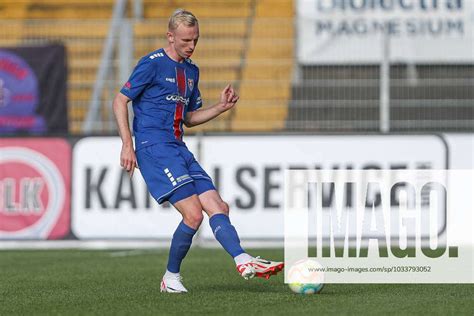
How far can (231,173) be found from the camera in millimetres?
14594

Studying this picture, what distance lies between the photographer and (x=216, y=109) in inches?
332

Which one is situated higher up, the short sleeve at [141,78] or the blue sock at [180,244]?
the short sleeve at [141,78]

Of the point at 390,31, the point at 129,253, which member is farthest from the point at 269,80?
the point at 129,253

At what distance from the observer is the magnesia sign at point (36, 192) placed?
14.6m

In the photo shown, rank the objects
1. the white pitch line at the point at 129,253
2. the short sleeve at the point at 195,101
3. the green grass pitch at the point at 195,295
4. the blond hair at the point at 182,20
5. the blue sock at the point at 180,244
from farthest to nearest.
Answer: the white pitch line at the point at 129,253, the short sleeve at the point at 195,101, the blue sock at the point at 180,244, the blond hair at the point at 182,20, the green grass pitch at the point at 195,295

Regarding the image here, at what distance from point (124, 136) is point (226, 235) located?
3.12 ft

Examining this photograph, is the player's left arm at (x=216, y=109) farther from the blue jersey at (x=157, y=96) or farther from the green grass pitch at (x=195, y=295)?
the green grass pitch at (x=195, y=295)

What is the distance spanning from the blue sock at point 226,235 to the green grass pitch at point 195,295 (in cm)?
31

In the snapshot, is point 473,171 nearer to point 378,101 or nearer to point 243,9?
point 378,101

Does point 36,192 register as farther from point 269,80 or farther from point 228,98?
point 228,98

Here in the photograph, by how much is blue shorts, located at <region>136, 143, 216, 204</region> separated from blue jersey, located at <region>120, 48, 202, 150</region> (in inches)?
2.8

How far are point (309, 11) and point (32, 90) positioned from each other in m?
4.06

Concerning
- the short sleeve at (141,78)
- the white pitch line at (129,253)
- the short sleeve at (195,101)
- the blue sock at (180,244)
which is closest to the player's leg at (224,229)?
the blue sock at (180,244)

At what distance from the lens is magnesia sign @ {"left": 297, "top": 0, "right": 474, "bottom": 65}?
15836 millimetres
